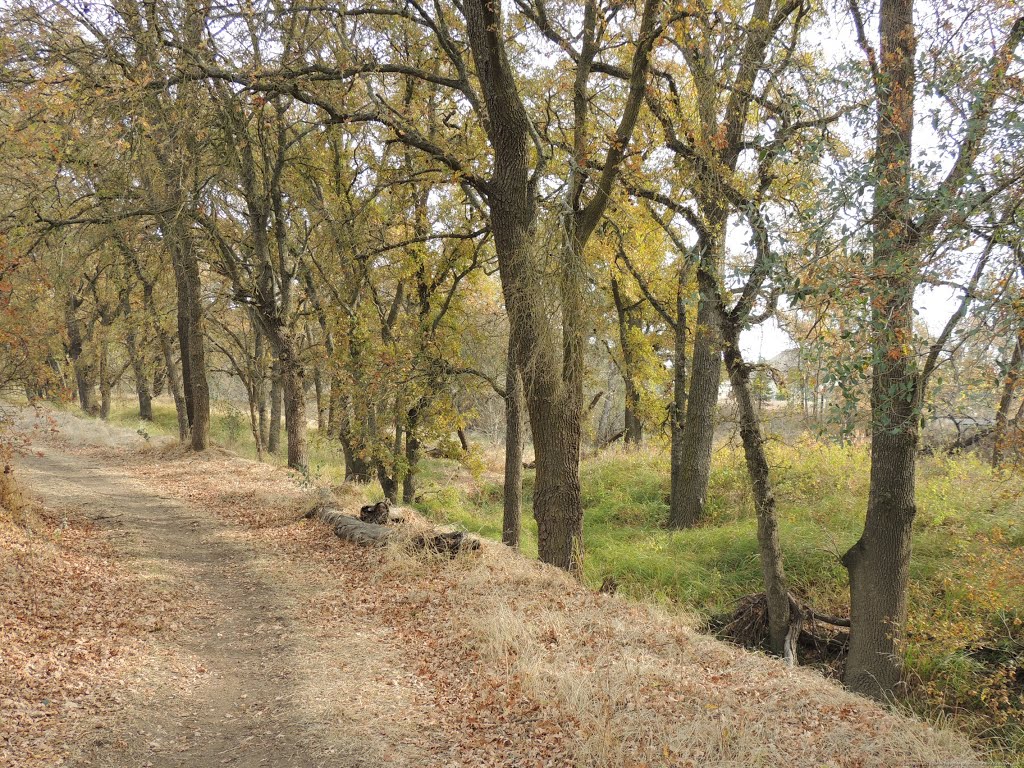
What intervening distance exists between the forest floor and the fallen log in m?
0.20

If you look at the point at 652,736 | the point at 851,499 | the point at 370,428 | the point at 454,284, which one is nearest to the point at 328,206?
the point at 454,284

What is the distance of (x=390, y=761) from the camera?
4.19 meters

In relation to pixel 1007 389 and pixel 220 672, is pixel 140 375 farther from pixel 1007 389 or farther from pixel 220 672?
Result: pixel 1007 389

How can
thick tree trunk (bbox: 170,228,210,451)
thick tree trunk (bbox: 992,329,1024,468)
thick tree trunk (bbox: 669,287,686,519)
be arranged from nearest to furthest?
thick tree trunk (bbox: 992,329,1024,468) → thick tree trunk (bbox: 669,287,686,519) → thick tree trunk (bbox: 170,228,210,451)

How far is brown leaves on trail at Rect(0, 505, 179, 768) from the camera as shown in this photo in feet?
14.5

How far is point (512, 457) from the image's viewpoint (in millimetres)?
11430

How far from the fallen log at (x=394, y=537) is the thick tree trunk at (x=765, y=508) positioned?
3.52 m

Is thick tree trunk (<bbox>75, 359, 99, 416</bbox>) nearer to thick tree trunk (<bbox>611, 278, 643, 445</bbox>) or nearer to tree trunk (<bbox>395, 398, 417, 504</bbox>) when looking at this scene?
tree trunk (<bbox>395, 398, 417, 504</bbox>)

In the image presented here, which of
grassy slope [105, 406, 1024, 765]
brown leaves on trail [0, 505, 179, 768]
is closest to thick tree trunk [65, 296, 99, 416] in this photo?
grassy slope [105, 406, 1024, 765]

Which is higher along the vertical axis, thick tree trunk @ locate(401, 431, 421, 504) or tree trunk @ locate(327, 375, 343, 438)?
tree trunk @ locate(327, 375, 343, 438)

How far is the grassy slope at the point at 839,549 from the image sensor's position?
6980mm

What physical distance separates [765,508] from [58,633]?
7381mm

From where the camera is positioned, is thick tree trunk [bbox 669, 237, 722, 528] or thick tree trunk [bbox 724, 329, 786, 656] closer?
thick tree trunk [bbox 724, 329, 786, 656]

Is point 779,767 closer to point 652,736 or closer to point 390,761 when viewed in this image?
point 652,736
